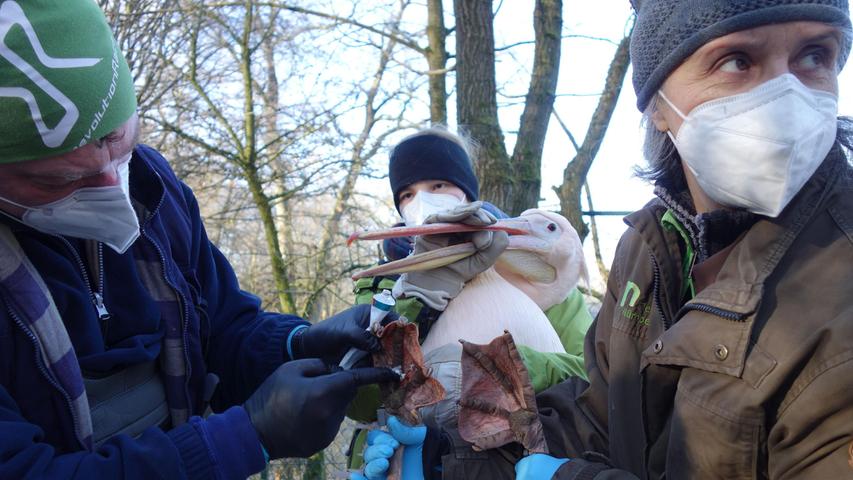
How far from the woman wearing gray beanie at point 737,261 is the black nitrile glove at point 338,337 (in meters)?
0.59

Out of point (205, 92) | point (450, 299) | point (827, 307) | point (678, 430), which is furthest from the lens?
point (205, 92)

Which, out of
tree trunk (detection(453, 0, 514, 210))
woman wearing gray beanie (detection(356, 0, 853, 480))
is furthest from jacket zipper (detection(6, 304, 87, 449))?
tree trunk (detection(453, 0, 514, 210))

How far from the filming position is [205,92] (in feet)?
26.4

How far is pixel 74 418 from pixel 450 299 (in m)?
1.36

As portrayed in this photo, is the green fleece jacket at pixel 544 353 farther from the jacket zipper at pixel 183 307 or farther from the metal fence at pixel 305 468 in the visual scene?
the metal fence at pixel 305 468

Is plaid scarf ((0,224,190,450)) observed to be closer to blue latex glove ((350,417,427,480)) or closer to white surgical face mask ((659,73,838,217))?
blue latex glove ((350,417,427,480))

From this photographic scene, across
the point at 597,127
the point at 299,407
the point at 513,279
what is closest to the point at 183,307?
the point at 299,407

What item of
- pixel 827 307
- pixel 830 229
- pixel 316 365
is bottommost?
pixel 316 365

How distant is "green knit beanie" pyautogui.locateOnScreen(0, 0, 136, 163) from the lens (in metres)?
1.53

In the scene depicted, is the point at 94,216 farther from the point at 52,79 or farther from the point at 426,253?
the point at 426,253

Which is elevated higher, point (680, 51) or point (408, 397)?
point (680, 51)

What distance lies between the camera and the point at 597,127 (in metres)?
6.92

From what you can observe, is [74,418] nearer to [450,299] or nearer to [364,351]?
[364,351]

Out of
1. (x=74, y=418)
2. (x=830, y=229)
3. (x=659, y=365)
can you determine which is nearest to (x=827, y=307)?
(x=830, y=229)
